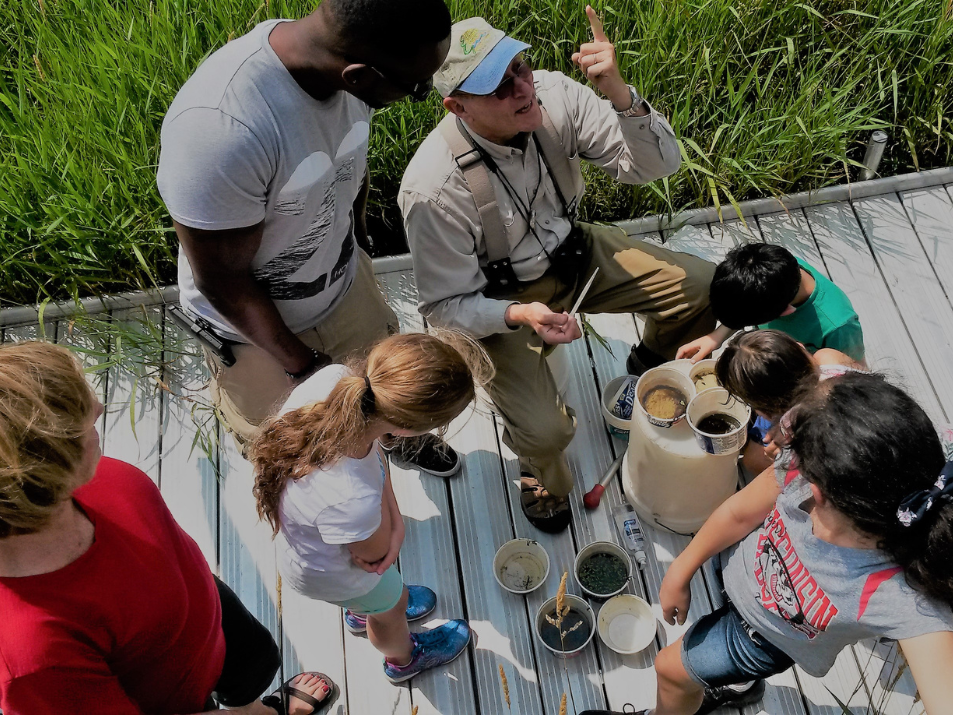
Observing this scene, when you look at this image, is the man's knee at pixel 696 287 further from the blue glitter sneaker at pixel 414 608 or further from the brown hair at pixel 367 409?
the blue glitter sneaker at pixel 414 608

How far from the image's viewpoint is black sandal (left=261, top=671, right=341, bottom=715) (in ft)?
6.31

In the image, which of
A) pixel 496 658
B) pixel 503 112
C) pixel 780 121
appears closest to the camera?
pixel 503 112

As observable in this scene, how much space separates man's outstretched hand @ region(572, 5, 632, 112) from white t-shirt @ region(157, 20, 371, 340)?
54 cm

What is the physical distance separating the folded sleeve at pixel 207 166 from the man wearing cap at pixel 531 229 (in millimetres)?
582

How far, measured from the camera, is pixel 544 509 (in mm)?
2203

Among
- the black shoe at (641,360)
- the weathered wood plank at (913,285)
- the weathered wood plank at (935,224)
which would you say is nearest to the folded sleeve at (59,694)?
the black shoe at (641,360)

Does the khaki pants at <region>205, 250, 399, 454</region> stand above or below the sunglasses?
below

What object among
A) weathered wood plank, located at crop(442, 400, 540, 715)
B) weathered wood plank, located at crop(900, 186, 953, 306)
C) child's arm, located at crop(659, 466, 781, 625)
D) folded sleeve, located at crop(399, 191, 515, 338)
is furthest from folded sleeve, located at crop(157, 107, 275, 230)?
weathered wood plank, located at crop(900, 186, 953, 306)

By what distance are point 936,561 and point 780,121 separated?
77.6 inches

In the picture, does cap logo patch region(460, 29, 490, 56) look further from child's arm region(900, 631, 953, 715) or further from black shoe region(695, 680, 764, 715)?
black shoe region(695, 680, 764, 715)

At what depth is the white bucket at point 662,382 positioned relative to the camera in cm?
199

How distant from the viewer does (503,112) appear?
1915 millimetres

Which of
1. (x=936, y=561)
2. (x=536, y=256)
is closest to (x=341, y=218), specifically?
(x=536, y=256)

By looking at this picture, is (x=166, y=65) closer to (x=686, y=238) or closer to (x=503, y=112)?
(x=503, y=112)
